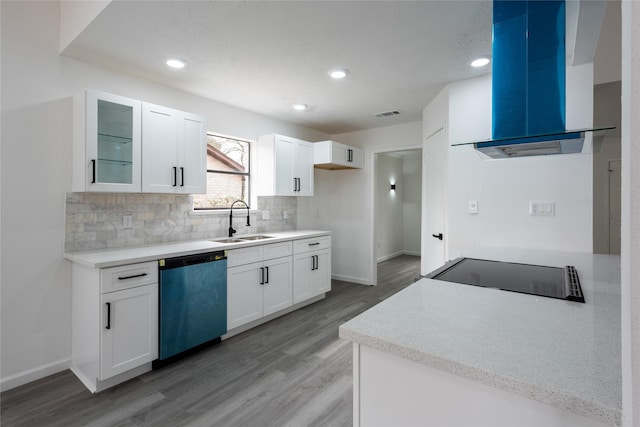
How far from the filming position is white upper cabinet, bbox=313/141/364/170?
4.43 meters

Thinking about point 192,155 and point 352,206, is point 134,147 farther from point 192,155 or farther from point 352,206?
point 352,206

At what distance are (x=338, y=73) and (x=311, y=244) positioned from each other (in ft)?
6.93

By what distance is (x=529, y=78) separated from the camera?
1419 mm

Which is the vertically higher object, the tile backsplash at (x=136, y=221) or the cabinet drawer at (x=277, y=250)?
the tile backsplash at (x=136, y=221)

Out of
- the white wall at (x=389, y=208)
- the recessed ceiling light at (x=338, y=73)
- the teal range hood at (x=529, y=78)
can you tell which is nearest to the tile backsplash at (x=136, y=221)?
the recessed ceiling light at (x=338, y=73)

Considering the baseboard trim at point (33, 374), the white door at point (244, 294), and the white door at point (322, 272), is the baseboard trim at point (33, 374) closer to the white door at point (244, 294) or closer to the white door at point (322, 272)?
the white door at point (244, 294)

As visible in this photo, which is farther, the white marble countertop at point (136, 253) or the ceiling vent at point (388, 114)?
the ceiling vent at point (388, 114)

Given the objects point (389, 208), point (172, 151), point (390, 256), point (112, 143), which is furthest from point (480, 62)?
point (390, 256)

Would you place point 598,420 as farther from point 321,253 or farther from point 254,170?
point 254,170

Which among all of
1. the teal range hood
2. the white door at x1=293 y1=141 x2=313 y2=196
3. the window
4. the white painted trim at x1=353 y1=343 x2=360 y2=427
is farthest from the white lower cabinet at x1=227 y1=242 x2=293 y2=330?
the teal range hood

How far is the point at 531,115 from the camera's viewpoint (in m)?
1.38

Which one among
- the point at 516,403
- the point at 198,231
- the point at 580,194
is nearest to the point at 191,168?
the point at 198,231

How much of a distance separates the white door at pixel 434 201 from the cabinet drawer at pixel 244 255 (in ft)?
6.48

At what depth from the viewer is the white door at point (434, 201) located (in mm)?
3377
